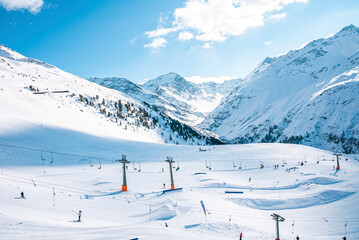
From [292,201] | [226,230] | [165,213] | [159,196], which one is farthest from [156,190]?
[292,201]

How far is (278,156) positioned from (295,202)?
1838 inches

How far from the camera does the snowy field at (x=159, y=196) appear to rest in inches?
942

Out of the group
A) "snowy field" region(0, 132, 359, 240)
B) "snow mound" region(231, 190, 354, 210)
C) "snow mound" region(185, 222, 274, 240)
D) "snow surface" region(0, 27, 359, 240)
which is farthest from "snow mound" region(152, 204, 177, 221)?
"snow mound" region(231, 190, 354, 210)

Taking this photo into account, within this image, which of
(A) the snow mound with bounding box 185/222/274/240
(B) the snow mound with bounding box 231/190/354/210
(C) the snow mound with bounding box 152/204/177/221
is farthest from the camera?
(B) the snow mound with bounding box 231/190/354/210

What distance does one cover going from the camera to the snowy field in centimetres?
2392

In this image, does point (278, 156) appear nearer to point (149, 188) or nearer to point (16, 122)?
point (149, 188)

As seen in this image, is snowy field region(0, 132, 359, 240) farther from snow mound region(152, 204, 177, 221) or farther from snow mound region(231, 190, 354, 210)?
snow mound region(231, 190, 354, 210)

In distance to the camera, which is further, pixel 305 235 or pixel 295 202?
pixel 295 202

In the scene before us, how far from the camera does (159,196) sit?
139 feet

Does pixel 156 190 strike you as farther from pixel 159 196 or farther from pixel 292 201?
pixel 292 201

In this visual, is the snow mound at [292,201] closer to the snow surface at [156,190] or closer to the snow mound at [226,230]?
the snow surface at [156,190]

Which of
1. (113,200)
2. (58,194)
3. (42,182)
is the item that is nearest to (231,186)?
(113,200)

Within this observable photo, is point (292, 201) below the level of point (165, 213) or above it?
below

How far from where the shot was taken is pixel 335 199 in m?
43.1
